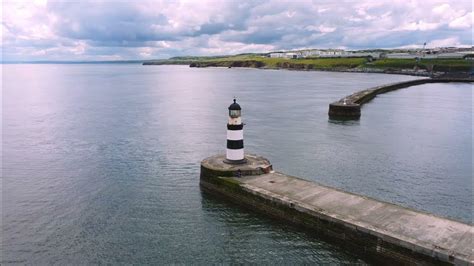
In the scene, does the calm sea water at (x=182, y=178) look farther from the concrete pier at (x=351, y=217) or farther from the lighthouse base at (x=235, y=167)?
the lighthouse base at (x=235, y=167)

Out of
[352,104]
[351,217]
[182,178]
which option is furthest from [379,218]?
[352,104]

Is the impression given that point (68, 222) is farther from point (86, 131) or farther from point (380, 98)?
point (380, 98)

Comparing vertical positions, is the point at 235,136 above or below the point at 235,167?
above

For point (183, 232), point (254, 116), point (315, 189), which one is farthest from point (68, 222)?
point (254, 116)

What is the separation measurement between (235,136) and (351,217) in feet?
18.6

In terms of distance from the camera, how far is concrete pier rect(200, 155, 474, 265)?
31.9 ft

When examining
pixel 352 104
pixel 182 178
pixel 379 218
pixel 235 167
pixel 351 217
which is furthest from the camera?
pixel 352 104

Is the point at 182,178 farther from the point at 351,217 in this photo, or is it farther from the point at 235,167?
the point at 351,217

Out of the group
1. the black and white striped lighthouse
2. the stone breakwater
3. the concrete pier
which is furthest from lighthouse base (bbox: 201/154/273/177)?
the stone breakwater

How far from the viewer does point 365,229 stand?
10695 millimetres

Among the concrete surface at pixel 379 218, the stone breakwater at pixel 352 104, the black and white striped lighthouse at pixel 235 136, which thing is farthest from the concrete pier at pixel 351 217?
the stone breakwater at pixel 352 104

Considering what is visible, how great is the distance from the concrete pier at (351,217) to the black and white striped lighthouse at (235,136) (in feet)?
1.43

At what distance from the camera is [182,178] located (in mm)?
18125

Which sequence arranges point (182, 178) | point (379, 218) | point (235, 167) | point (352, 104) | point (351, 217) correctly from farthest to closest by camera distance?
1. point (352, 104)
2. point (182, 178)
3. point (235, 167)
4. point (351, 217)
5. point (379, 218)
